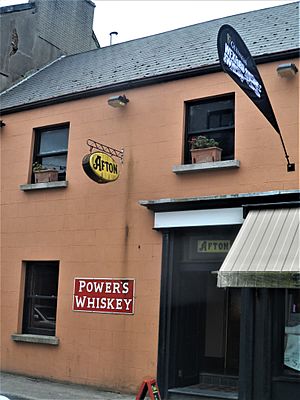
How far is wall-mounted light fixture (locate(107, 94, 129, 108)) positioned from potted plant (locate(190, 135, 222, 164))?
1.96 meters

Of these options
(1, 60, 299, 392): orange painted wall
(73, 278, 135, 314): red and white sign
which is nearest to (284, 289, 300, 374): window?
(1, 60, 299, 392): orange painted wall

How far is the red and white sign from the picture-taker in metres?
10.6

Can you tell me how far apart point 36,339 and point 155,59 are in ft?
22.6

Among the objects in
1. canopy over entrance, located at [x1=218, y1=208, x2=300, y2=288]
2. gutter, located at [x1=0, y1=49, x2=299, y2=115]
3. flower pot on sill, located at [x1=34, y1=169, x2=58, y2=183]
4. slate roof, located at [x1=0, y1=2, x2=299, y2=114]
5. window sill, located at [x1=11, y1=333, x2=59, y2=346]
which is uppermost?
slate roof, located at [x1=0, y1=2, x2=299, y2=114]

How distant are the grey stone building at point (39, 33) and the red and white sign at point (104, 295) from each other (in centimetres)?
672

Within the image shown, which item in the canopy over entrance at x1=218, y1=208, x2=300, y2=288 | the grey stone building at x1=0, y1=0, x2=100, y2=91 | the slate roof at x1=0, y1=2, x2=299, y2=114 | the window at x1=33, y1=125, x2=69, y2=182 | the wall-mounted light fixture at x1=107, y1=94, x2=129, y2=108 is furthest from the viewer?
the grey stone building at x1=0, y1=0, x2=100, y2=91

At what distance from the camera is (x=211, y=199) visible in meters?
9.61

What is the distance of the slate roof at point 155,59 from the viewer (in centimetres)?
1082

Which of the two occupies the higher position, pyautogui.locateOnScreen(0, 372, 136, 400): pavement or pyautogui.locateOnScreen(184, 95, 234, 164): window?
pyautogui.locateOnScreen(184, 95, 234, 164): window

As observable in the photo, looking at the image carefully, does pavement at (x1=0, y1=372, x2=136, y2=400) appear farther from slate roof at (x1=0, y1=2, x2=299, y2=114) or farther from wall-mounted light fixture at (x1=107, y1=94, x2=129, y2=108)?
slate roof at (x1=0, y1=2, x2=299, y2=114)

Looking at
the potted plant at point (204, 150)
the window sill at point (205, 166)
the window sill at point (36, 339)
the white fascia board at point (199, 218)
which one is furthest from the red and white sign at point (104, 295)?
the potted plant at point (204, 150)

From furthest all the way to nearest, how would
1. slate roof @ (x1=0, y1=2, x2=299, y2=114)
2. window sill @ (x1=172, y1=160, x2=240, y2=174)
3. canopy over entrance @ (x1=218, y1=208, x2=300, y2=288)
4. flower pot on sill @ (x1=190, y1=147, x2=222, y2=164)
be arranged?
slate roof @ (x1=0, y1=2, x2=299, y2=114)
flower pot on sill @ (x1=190, y1=147, x2=222, y2=164)
window sill @ (x1=172, y1=160, x2=240, y2=174)
canopy over entrance @ (x1=218, y1=208, x2=300, y2=288)

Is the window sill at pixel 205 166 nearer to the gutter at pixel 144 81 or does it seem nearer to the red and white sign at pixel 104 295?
the gutter at pixel 144 81

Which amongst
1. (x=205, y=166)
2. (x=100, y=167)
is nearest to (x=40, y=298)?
(x=100, y=167)
